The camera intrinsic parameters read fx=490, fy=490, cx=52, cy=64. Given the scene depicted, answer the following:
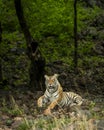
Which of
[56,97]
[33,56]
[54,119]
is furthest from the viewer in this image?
[33,56]

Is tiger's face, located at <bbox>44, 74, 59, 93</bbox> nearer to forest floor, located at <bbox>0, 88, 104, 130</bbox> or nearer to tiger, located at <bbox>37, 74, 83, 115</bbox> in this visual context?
tiger, located at <bbox>37, 74, 83, 115</bbox>

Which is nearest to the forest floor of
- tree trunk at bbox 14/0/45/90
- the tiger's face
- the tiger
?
the tiger

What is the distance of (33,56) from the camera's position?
2619 cm

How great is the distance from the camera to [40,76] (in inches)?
1061

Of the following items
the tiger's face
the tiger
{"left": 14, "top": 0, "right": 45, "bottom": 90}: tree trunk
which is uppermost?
the tiger's face

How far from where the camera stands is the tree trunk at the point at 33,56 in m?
25.8

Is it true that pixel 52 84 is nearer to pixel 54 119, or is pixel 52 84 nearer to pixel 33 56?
pixel 54 119

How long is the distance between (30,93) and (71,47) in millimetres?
19582

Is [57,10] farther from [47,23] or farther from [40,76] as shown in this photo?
[40,76]

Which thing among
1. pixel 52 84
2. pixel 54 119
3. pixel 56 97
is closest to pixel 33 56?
pixel 52 84

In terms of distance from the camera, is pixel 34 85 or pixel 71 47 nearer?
pixel 34 85

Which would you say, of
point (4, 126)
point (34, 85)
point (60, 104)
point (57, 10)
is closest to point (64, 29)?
point (57, 10)

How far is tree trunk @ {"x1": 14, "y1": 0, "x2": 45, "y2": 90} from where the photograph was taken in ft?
84.8

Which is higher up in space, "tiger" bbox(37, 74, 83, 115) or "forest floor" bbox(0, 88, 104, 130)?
"forest floor" bbox(0, 88, 104, 130)
